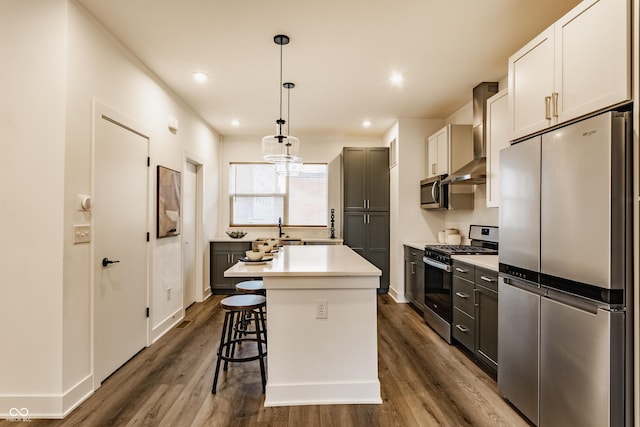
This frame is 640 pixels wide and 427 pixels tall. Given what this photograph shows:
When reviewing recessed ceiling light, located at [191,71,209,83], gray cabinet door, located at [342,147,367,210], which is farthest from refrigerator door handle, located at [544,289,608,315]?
gray cabinet door, located at [342,147,367,210]

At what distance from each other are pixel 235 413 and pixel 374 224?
13.0 ft

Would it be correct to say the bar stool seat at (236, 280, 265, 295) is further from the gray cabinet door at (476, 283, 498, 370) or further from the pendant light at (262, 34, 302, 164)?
the gray cabinet door at (476, 283, 498, 370)

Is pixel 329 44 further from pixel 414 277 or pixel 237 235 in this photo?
pixel 237 235

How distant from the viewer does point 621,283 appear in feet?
5.10

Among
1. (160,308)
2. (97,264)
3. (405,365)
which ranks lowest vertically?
(405,365)

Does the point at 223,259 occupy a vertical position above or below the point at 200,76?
below

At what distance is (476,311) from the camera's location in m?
2.96

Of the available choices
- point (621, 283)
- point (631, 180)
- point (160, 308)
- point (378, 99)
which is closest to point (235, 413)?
point (160, 308)

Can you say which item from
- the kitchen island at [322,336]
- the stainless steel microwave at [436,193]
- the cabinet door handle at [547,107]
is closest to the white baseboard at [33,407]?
the kitchen island at [322,336]

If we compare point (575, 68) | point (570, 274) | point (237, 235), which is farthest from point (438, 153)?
point (237, 235)

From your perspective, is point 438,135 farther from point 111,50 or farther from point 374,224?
point 111,50

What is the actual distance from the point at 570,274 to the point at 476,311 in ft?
4.30

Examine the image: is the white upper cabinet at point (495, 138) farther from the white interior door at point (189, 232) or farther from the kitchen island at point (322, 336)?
the white interior door at point (189, 232)

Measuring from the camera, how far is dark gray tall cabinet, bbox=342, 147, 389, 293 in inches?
226
